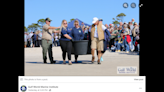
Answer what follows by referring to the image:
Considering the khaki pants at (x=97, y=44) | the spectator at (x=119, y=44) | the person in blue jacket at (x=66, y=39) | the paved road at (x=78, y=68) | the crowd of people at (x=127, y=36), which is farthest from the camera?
the spectator at (x=119, y=44)

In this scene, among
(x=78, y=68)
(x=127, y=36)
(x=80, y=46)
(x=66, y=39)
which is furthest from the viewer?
(x=127, y=36)

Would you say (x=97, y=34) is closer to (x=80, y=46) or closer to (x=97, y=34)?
(x=97, y=34)

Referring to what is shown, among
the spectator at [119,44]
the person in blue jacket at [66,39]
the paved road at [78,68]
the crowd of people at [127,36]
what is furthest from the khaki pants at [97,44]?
the spectator at [119,44]

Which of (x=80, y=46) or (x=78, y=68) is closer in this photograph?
(x=78, y=68)

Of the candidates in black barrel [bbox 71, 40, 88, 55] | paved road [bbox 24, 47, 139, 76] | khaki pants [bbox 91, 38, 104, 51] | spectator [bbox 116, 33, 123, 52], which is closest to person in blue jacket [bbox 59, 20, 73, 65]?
black barrel [bbox 71, 40, 88, 55]

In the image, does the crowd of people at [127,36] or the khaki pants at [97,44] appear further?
the crowd of people at [127,36]

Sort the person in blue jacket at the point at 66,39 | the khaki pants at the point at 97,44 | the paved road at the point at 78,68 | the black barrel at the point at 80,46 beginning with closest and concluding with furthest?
the paved road at the point at 78,68, the person in blue jacket at the point at 66,39, the khaki pants at the point at 97,44, the black barrel at the point at 80,46

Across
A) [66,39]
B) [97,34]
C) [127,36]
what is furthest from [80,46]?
[127,36]

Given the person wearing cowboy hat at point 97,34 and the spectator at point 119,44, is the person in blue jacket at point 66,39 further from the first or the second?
the spectator at point 119,44

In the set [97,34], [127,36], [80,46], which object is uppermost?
[127,36]

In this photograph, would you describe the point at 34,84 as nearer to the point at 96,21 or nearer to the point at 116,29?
the point at 96,21

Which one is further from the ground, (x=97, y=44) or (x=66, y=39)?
(x=66, y=39)

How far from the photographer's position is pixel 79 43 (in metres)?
10.4
